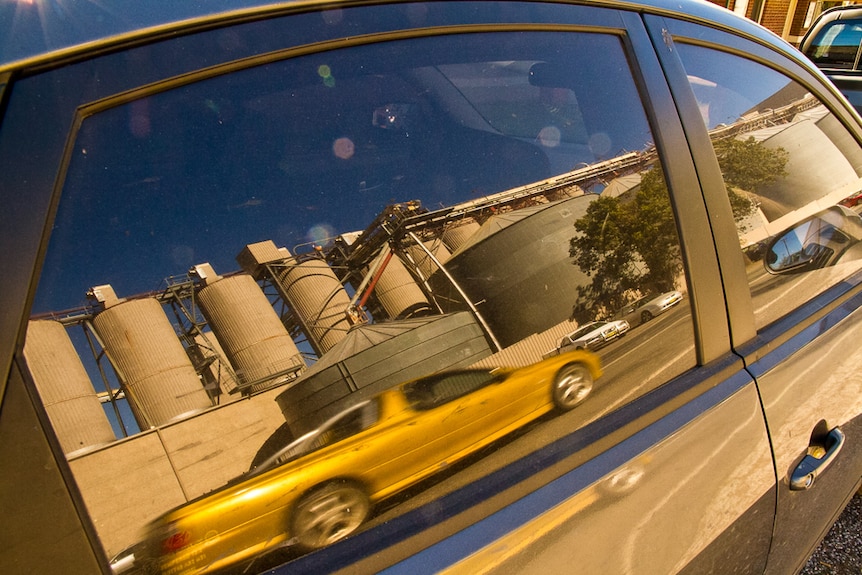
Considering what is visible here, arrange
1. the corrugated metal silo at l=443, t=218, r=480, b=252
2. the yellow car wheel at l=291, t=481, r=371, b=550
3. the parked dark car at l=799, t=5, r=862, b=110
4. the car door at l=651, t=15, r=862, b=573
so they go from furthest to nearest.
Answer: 1. the parked dark car at l=799, t=5, r=862, b=110
2. the car door at l=651, t=15, r=862, b=573
3. the corrugated metal silo at l=443, t=218, r=480, b=252
4. the yellow car wheel at l=291, t=481, r=371, b=550

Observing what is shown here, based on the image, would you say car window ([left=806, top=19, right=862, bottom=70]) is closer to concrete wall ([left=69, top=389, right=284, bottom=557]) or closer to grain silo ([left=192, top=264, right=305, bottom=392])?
grain silo ([left=192, top=264, right=305, bottom=392])

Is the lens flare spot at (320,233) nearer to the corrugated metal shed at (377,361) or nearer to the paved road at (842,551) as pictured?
the corrugated metal shed at (377,361)

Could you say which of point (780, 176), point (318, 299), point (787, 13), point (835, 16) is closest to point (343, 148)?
point (318, 299)

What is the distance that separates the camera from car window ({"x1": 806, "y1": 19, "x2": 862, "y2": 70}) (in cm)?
777

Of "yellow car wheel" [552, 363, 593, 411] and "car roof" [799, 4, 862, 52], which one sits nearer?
"yellow car wheel" [552, 363, 593, 411]

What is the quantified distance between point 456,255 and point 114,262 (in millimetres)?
547

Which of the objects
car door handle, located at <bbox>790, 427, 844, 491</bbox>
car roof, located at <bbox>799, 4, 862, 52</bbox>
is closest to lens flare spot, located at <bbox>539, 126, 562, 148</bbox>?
car door handle, located at <bbox>790, 427, 844, 491</bbox>

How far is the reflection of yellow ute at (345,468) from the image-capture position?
750mm

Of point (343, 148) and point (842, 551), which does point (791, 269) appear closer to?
point (343, 148)

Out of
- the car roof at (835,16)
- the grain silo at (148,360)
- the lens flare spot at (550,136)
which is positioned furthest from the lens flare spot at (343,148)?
the car roof at (835,16)

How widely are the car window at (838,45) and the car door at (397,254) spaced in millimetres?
8497

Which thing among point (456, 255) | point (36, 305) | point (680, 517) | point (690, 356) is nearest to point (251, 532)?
point (36, 305)

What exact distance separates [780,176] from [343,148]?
155cm

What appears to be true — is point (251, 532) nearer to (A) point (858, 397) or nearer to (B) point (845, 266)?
→ (A) point (858, 397)
